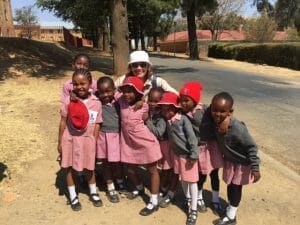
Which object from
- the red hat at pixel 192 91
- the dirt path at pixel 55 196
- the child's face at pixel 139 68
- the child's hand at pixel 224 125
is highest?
the child's face at pixel 139 68

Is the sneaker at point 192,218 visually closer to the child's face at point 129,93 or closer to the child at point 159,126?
the child at point 159,126

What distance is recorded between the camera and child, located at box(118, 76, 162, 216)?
457cm

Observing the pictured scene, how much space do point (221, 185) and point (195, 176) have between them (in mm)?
1240

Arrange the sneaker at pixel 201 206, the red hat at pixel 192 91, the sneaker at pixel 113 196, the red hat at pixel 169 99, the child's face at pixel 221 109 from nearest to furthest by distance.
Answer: the child's face at pixel 221 109 < the red hat at pixel 192 91 < the red hat at pixel 169 99 < the sneaker at pixel 201 206 < the sneaker at pixel 113 196

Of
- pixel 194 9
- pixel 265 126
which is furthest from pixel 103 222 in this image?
pixel 194 9

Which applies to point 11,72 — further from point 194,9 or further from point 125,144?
point 194,9

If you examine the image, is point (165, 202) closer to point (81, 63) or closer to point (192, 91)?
point (192, 91)

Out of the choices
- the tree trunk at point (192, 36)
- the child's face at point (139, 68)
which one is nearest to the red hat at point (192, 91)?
the child's face at point (139, 68)

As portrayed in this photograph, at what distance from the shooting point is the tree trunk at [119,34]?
13.5 m

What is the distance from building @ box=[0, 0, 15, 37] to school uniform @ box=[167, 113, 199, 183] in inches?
1622

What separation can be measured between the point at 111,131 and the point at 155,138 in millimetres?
505

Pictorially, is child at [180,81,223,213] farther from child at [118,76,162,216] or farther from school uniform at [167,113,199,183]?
child at [118,76,162,216]

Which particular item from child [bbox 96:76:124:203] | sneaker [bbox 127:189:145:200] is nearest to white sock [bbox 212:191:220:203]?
sneaker [bbox 127:189:145:200]

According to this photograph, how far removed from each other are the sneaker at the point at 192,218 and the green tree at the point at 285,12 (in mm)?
85972
